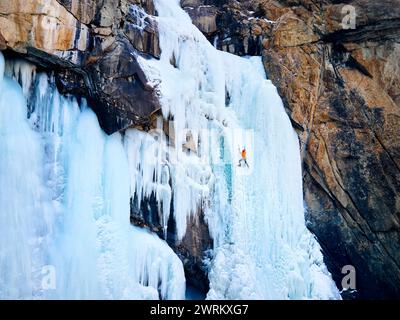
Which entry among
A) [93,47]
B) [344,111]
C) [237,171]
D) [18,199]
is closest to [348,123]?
[344,111]

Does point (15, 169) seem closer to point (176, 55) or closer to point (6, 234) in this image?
point (6, 234)

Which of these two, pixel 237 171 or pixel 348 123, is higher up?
pixel 348 123

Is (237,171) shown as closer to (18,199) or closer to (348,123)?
(348,123)

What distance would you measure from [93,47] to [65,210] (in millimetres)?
3102

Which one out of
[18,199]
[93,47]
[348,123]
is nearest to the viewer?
[18,199]

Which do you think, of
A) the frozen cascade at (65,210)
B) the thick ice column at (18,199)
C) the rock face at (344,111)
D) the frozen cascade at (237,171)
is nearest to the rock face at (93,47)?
the frozen cascade at (65,210)

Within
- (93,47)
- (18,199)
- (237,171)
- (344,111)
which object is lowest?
(18,199)

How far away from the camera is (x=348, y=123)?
38.4ft

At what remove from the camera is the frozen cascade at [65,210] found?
26.0 ft

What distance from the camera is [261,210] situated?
10508mm

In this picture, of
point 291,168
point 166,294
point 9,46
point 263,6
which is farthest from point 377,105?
point 9,46

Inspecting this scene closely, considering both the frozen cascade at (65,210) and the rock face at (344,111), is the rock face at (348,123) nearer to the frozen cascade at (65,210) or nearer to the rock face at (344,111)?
the rock face at (344,111)

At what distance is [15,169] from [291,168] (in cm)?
614

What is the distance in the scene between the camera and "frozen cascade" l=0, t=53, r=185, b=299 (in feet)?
26.0
